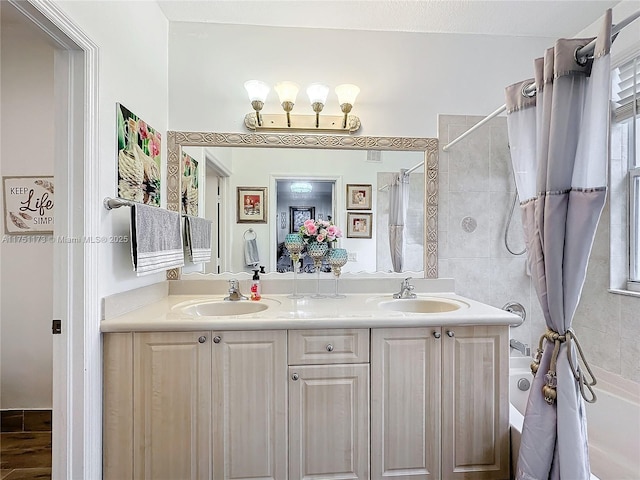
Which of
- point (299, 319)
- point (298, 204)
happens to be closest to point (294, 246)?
point (298, 204)

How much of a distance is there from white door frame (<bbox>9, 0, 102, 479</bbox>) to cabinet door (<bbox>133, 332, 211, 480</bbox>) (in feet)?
0.61

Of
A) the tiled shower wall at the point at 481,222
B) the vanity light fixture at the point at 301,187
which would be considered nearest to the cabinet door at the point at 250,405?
the vanity light fixture at the point at 301,187

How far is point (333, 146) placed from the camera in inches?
83.3

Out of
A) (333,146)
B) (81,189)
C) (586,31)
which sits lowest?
(81,189)

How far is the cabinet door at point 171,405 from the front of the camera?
4.70 ft

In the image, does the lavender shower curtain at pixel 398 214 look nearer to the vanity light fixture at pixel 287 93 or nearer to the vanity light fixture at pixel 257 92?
the vanity light fixture at pixel 287 93

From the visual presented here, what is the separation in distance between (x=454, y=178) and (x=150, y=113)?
186cm

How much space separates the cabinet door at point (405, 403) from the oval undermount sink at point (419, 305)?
1.32ft

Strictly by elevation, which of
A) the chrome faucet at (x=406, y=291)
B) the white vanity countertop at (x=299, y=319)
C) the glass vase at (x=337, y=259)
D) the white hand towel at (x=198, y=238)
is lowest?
the white vanity countertop at (x=299, y=319)

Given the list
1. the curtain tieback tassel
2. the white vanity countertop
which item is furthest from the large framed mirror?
the curtain tieback tassel

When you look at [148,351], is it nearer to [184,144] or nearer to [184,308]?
[184,308]

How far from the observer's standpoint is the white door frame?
131 centimetres

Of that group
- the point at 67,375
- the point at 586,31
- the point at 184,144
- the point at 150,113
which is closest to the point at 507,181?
the point at 586,31

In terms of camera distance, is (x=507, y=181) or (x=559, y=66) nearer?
(x=559, y=66)
